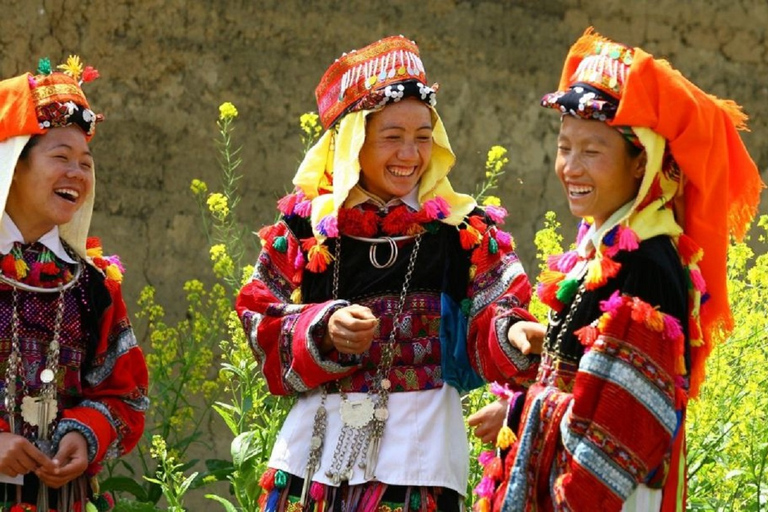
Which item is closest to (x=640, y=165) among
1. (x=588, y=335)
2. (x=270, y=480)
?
(x=588, y=335)

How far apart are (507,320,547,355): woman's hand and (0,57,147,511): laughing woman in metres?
1.19

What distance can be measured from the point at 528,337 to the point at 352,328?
0.47 m

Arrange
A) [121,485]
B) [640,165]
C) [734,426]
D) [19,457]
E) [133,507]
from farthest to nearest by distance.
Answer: [121,485] < [133,507] < [734,426] < [19,457] < [640,165]

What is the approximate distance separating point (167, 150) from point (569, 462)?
3.42 metres

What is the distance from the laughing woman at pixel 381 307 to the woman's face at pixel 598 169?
49 centimetres

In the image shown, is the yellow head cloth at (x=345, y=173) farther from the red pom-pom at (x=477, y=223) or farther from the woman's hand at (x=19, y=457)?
the woman's hand at (x=19, y=457)

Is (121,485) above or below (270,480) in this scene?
below

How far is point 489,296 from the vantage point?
12.9ft

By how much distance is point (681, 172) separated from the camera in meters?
3.38

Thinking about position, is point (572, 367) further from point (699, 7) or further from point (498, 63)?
point (699, 7)

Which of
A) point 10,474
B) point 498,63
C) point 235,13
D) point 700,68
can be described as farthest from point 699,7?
point 10,474

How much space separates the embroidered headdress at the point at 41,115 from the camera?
398cm

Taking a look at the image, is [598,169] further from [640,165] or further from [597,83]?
[597,83]

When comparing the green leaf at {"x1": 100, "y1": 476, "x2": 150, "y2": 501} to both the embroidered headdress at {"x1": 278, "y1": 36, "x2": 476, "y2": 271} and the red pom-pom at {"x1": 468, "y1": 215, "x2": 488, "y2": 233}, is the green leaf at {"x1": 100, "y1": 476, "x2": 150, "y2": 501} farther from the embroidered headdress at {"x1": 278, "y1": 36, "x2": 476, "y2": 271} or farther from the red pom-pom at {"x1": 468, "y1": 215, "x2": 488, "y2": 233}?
the red pom-pom at {"x1": 468, "y1": 215, "x2": 488, "y2": 233}
